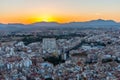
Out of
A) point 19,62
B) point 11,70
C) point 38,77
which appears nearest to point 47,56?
point 19,62

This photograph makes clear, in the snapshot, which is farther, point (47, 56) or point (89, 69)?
point (47, 56)

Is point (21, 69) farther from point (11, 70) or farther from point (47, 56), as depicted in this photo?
point (47, 56)

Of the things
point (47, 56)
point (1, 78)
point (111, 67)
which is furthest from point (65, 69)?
point (47, 56)

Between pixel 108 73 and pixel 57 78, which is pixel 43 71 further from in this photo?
pixel 108 73

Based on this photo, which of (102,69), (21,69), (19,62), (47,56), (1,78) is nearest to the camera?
(1,78)

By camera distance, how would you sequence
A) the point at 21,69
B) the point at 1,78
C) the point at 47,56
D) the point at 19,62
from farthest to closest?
the point at 47,56, the point at 19,62, the point at 21,69, the point at 1,78

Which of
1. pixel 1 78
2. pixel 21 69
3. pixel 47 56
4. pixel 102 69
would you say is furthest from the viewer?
pixel 47 56

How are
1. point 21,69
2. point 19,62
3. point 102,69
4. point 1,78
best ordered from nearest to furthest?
point 1,78
point 102,69
point 21,69
point 19,62

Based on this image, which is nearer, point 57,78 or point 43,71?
point 57,78

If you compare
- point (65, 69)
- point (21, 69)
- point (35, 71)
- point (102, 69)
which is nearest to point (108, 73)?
point (102, 69)
